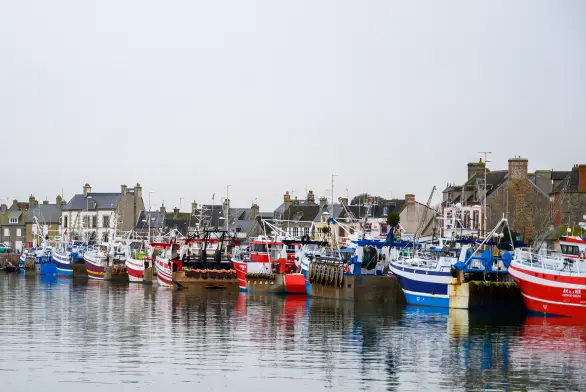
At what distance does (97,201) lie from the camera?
554 ft

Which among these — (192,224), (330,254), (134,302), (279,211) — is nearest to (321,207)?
(279,211)

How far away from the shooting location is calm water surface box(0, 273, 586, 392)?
3669cm

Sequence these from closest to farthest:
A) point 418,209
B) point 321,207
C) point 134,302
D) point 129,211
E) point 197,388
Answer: point 197,388, point 134,302, point 418,209, point 321,207, point 129,211

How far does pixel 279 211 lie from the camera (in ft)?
506

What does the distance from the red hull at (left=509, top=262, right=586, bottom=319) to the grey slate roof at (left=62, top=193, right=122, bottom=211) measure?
10961cm

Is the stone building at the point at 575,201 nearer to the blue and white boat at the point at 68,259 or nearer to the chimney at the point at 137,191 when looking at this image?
the blue and white boat at the point at 68,259

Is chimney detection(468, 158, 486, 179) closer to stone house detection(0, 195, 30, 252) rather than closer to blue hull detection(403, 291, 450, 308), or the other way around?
blue hull detection(403, 291, 450, 308)

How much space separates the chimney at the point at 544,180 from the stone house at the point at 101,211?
78869 mm

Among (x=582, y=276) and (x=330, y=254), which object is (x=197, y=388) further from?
(x=330, y=254)

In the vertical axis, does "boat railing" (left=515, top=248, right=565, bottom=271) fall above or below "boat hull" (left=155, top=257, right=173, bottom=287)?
above

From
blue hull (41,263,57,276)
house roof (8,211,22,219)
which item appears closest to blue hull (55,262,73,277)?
blue hull (41,263,57,276)

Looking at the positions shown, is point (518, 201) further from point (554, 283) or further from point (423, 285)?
point (554, 283)

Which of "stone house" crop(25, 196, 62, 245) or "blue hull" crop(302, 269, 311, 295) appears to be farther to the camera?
"stone house" crop(25, 196, 62, 245)

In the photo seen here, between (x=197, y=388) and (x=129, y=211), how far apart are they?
133m
